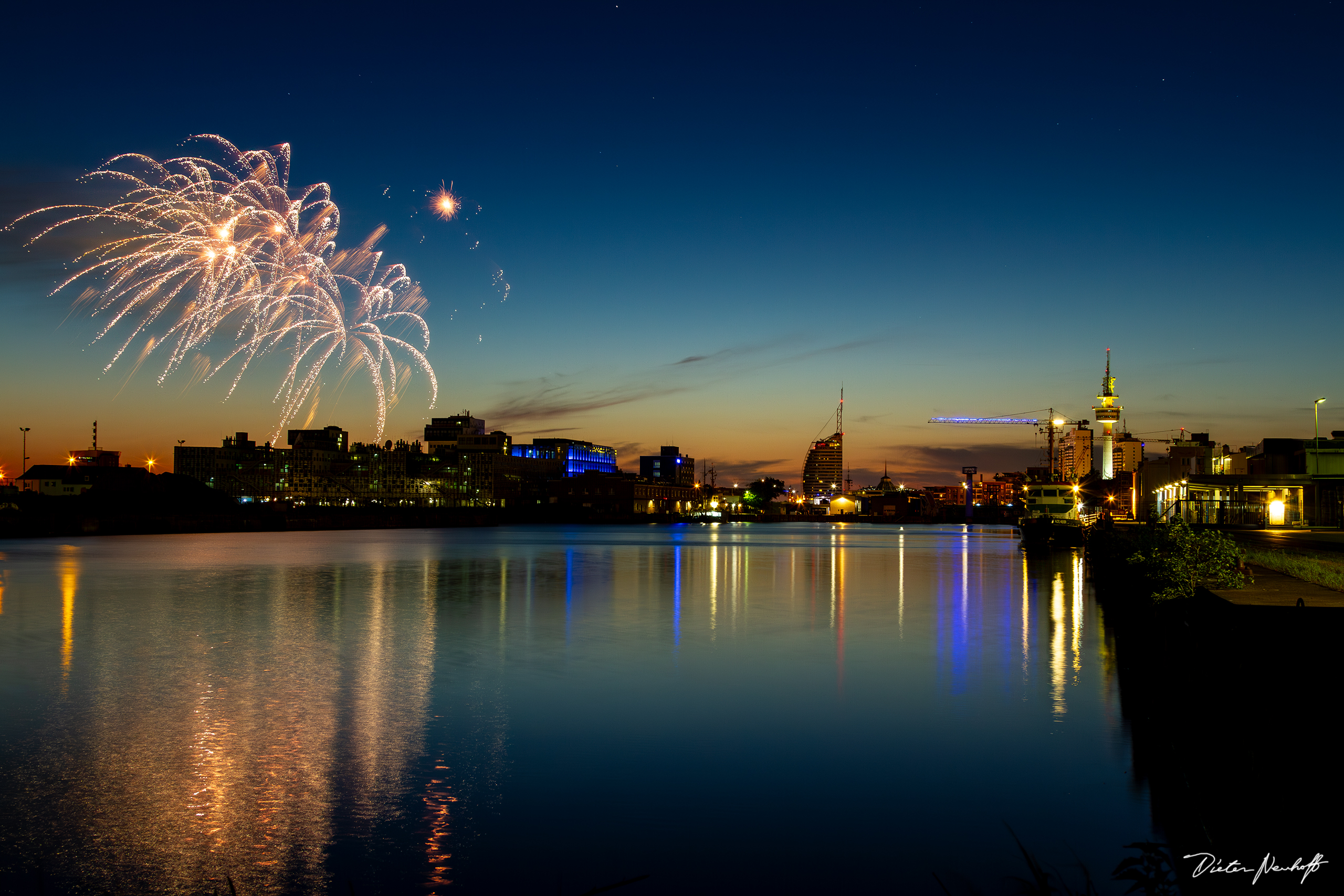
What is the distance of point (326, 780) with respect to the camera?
11461 millimetres

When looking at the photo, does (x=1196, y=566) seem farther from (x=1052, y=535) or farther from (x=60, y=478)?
(x=60, y=478)

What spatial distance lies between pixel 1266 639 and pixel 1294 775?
18.2ft

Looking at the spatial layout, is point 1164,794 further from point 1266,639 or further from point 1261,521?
point 1261,521

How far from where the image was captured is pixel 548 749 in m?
13.3

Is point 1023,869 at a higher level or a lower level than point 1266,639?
lower

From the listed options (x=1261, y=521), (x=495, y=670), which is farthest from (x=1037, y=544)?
(x=495, y=670)
